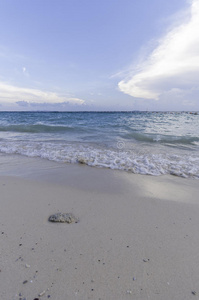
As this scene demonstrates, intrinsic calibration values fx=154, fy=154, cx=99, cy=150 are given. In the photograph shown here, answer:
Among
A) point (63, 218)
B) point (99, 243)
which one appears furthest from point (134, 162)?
point (99, 243)

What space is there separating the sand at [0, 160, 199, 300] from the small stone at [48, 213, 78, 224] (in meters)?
0.08

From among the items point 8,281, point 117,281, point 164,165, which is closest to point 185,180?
point 164,165

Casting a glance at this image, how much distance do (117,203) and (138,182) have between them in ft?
4.22

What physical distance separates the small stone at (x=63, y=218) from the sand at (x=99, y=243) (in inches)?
3.0

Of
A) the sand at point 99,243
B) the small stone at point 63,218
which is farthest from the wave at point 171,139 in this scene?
the small stone at point 63,218

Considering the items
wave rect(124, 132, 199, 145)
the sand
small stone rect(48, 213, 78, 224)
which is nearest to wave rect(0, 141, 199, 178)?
the sand

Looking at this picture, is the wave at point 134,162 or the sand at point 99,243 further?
the wave at point 134,162

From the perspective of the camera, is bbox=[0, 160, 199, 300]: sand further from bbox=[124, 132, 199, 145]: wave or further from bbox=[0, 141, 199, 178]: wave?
bbox=[124, 132, 199, 145]: wave

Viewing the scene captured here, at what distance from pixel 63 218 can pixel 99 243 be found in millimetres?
748

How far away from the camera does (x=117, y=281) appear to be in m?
1.59

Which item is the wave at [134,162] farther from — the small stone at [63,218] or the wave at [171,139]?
the wave at [171,139]

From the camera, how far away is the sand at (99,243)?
1.53 metres

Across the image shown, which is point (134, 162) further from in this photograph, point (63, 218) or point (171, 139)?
point (171, 139)

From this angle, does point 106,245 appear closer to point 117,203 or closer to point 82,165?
point 117,203
